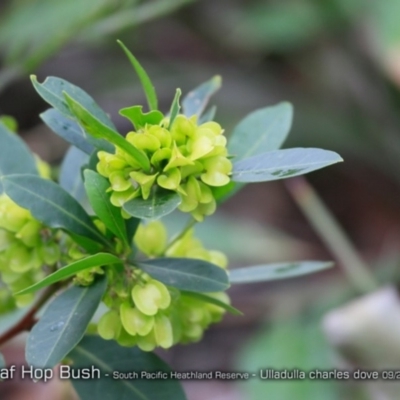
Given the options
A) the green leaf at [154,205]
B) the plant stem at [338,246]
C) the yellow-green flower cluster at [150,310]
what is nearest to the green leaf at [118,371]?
the yellow-green flower cluster at [150,310]

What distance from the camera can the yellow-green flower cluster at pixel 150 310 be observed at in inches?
18.5

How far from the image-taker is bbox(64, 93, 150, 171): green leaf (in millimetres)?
415

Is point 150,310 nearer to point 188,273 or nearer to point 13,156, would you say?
point 188,273

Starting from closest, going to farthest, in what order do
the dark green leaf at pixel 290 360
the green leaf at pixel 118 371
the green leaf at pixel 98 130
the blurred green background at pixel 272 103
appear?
the green leaf at pixel 98 130 < the green leaf at pixel 118 371 < the dark green leaf at pixel 290 360 < the blurred green background at pixel 272 103

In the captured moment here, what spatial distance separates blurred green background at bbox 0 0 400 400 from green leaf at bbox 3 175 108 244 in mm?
790

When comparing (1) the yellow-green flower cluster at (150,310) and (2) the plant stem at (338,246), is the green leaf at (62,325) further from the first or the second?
(2) the plant stem at (338,246)

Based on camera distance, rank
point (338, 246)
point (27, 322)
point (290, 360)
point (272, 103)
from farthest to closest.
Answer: point (272, 103) → point (338, 246) → point (290, 360) → point (27, 322)

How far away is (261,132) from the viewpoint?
23.5 inches

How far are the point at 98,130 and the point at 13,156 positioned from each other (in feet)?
0.65

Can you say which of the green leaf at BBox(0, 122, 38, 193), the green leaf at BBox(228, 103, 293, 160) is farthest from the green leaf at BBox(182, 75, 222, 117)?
the green leaf at BBox(0, 122, 38, 193)

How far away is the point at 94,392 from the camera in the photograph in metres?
0.55

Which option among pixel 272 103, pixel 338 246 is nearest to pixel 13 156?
pixel 338 246

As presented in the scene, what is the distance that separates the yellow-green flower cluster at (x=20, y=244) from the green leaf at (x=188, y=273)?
0.08 m

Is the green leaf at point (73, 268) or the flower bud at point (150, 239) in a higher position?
the green leaf at point (73, 268)
